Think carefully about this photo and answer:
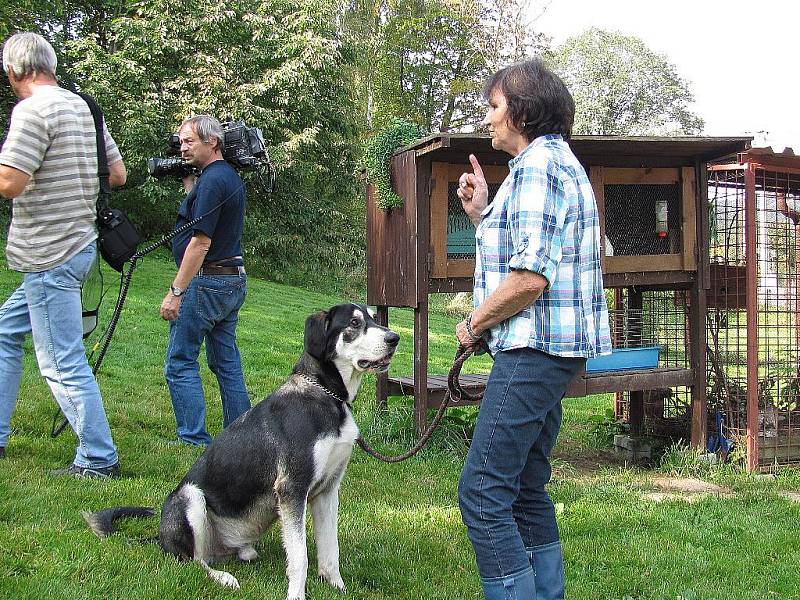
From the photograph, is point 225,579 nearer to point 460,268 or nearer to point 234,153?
point 234,153

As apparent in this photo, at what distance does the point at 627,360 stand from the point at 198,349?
3.73m

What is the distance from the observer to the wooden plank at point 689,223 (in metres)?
6.75

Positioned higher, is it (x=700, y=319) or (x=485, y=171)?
(x=485, y=171)

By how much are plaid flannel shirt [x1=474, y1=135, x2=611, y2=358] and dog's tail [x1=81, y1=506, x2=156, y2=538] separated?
2.19 metres

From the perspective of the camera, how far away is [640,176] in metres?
6.61

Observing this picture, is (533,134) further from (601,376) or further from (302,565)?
(601,376)

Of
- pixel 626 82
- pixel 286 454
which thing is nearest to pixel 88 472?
pixel 286 454

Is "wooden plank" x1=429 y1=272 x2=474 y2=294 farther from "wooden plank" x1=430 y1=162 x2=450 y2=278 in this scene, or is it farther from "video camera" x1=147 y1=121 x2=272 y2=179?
"video camera" x1=147 y1=121 x2=272 y2=179

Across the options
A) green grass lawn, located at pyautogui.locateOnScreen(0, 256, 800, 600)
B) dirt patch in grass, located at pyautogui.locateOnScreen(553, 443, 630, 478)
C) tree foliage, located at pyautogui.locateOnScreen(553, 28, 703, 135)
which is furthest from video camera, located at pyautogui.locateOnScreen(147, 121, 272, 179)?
tree foliage, located at pyautogui.locateOnScreen(553, 28, 703, 135)

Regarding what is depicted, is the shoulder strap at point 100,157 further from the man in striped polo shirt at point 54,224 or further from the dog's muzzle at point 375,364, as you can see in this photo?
the dog's muzzle at point 375,364

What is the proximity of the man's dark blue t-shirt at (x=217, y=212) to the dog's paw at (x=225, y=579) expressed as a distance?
2321 mm

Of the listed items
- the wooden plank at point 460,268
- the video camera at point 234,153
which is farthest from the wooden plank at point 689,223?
the video camera at point 234,153

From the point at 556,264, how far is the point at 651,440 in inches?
212

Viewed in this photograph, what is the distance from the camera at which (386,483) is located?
17.3 ft
